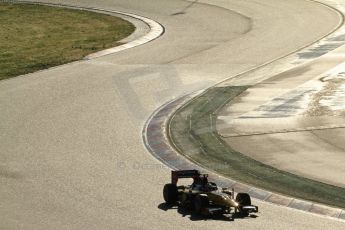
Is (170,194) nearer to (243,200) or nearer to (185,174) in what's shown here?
(185,174)

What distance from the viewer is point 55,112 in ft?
113

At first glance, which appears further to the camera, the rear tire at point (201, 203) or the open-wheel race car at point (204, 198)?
the rear tire at point (201, 203)

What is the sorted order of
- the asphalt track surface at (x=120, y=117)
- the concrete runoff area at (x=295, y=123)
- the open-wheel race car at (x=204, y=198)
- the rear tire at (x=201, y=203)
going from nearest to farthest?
the open-wheel race car at (x=204, y=198), the rear tire at (x=201, y=203), the asphalt track surface at (x=120, y=117), the concrete runoff area at (x=295, y=123)

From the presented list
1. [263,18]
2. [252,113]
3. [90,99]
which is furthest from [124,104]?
[263,18]

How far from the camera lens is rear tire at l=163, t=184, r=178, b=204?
76.3 feet

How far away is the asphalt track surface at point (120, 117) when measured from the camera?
73.7 feet

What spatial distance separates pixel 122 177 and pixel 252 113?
9.00 meters

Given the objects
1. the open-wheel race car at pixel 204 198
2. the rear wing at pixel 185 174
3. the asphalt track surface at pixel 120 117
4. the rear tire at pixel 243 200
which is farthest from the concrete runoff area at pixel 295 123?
the rear wing at pixel 185 174

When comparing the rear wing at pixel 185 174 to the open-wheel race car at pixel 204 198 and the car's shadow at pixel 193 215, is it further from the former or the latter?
the car's shadow at pixel 193 215

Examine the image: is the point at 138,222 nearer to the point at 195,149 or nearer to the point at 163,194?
→ the point at 163,194

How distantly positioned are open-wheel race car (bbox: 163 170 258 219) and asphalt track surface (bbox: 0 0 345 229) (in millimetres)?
398

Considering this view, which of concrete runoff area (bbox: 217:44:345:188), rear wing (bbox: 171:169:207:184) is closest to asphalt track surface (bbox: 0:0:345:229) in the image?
rear wing (bbox: 171:169:207:184)

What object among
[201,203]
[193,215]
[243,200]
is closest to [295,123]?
[243,200]

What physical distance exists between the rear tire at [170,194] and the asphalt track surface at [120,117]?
343 mm
